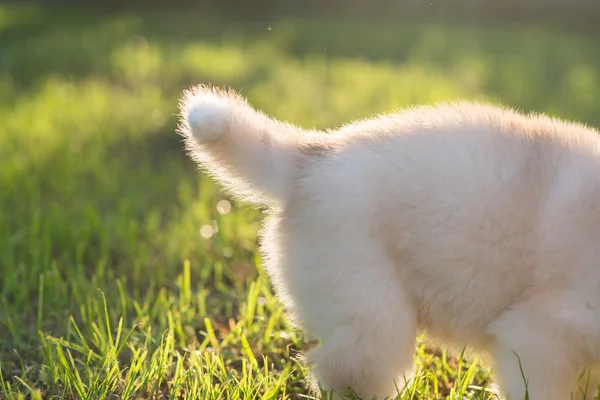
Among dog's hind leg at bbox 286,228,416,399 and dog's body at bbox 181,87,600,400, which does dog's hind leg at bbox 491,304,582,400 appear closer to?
dog's body at bbox 181,87,600,400

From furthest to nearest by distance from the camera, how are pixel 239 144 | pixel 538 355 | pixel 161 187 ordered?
pixel 161 187 < pixel 239 144 < pixel 538 355

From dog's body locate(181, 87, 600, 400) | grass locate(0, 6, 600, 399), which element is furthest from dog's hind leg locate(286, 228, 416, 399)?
grass locate(0, 6, 600, 399)

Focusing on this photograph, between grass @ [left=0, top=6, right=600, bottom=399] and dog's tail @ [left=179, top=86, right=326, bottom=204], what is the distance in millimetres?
554

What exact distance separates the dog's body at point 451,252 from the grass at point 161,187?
0.27m

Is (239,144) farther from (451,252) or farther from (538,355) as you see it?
(538,355)

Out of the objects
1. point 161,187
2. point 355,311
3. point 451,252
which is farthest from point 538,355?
point 161,187

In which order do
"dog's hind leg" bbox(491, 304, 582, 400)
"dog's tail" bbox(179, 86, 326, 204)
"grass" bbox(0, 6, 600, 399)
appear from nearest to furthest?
"dog's hind leg" bbox(491, 304, 582, 400) → "dog's tail" bbox(179, 86, 326, 204) → "grass" bbox(0, 6, 600, 399)

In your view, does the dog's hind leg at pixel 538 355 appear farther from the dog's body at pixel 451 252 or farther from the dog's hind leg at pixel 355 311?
the dog's hind leg at pixel 355 311

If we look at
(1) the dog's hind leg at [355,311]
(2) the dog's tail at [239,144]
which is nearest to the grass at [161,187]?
(1) the dog's hind leg at [355,311]

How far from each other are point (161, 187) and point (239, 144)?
2447 mm

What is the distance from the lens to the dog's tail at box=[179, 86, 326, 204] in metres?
2.38

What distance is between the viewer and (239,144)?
2412 millimetres

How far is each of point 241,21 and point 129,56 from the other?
17.6ft

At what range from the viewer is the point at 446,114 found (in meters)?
2.39
